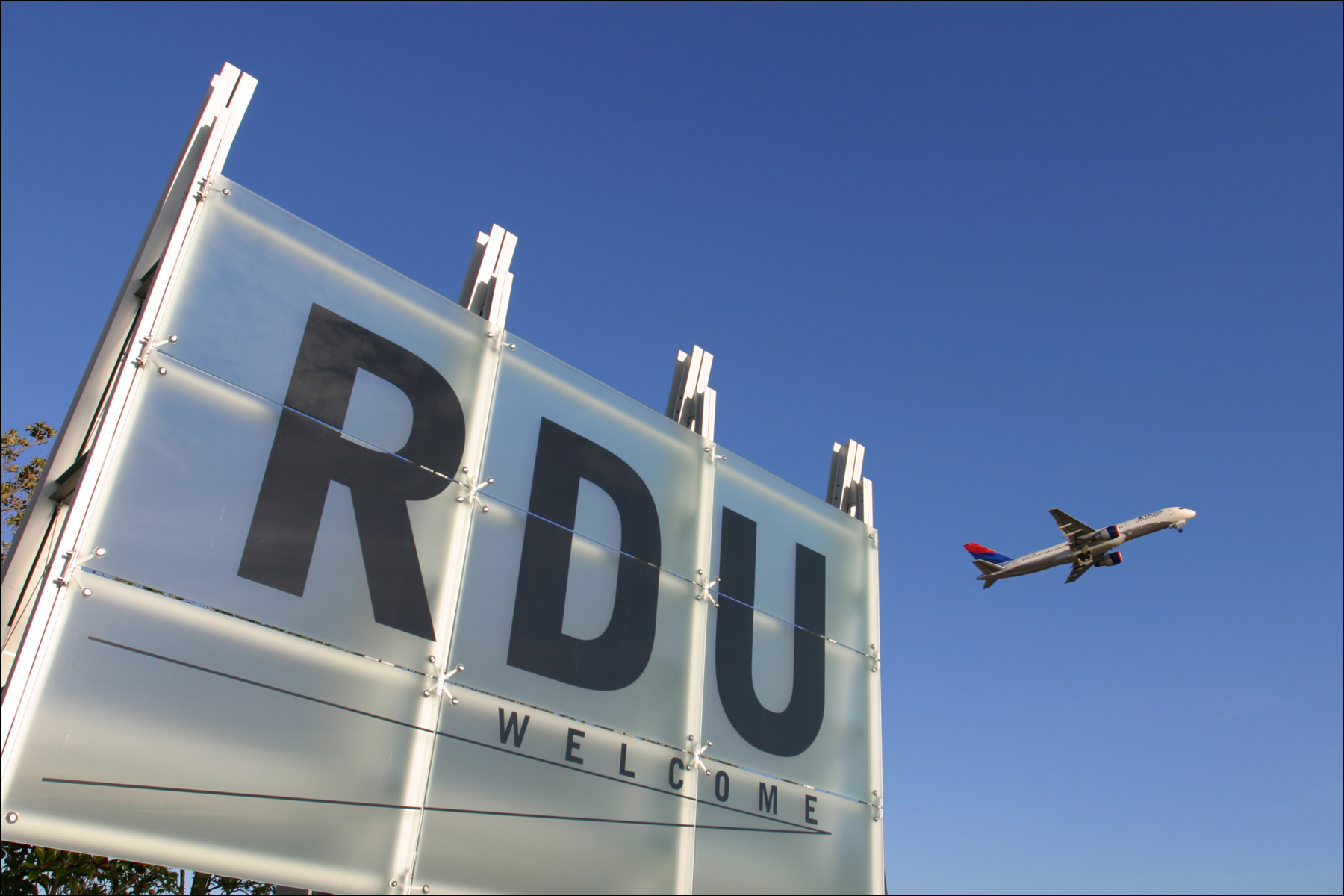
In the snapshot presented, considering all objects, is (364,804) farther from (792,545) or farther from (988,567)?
(988,567)

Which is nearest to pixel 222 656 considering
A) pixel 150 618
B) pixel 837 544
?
pixel 150 618

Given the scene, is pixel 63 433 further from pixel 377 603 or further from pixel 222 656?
pixel 377 603

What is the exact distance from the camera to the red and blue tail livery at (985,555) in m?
45.5

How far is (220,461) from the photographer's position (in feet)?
24.3

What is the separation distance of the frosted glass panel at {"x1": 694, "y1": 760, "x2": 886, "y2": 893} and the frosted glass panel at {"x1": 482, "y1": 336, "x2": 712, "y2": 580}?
95.6 inches

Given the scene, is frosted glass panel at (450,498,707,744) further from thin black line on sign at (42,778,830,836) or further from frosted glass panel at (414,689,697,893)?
thin black line on sign at (42,778,830,836)

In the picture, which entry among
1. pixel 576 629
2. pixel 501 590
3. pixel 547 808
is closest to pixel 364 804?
pixel 547 808

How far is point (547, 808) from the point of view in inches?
342

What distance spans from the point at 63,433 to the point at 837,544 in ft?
28.9

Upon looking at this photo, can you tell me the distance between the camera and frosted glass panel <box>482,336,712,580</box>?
31.6ft

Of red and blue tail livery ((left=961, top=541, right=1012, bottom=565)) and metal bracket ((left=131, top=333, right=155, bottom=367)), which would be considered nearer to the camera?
metal bracket ((left=131, top=333, right=155, bottom=367))

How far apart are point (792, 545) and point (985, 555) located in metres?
36.6

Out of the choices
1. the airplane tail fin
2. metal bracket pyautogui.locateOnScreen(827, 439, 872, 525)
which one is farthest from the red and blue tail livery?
metal bracket pyautogui.locateOnScreen(827, 439, 872, 525)

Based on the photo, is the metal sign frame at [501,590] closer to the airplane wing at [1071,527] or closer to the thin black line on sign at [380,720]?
the thin black line on sign at [380,720]
